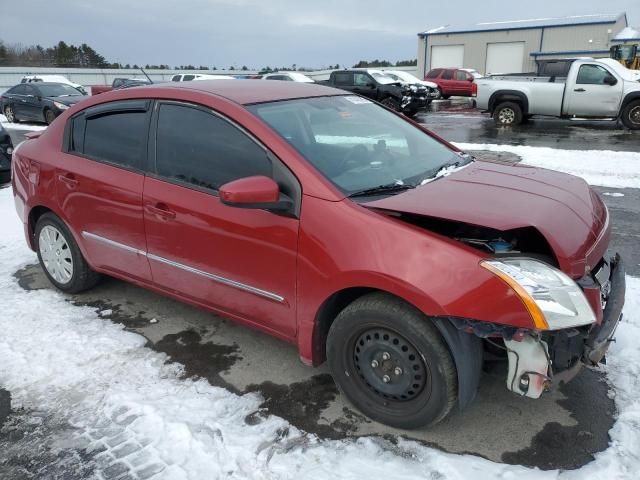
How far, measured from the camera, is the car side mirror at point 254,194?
2590 millimetres

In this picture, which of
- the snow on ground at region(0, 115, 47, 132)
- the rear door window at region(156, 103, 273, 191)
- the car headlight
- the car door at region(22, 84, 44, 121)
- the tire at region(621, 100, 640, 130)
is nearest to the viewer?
the car headlight

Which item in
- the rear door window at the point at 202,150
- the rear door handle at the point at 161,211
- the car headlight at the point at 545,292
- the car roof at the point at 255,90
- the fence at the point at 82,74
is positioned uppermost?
the fence at the point at 82,74

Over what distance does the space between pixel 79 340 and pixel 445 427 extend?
2.42m

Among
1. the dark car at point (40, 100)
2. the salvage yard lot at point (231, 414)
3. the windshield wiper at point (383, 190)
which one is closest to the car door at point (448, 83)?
the dark car at point (40, 100)

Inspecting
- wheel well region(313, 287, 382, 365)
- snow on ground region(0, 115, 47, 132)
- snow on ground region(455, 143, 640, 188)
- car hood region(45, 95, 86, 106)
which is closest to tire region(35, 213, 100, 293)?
wheel well region(313, 287, 382, 365)

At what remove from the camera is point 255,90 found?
11.2ft

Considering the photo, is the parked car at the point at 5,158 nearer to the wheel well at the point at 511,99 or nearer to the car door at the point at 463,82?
the wheel well at the point at 511,99

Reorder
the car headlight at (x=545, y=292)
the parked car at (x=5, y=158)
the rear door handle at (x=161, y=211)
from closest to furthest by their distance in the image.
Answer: the car headlight at (x=545, y=292) → the rear door handle at (x=161, y=211) → the parked car at (x=5, y=158)

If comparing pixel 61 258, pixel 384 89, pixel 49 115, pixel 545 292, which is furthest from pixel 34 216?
pixel 384 89

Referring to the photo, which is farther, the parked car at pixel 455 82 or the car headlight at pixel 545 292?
the parked car at pixel 455 82

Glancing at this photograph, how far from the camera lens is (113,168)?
3588mm

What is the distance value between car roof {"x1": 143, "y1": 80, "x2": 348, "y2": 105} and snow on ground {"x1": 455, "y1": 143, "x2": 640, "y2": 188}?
5.84 meters

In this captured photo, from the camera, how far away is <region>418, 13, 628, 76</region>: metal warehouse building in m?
34.8

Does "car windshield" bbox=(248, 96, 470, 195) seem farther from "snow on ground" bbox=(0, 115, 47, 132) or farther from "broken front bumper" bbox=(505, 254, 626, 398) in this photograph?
"snow on ground" bbox=(0, 115, 47, 132)
